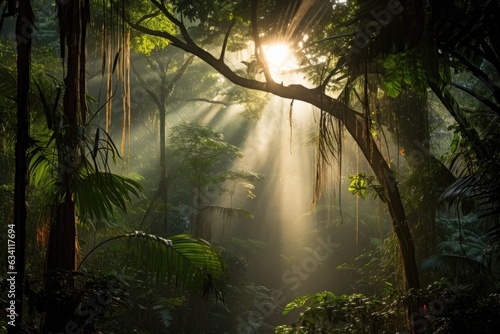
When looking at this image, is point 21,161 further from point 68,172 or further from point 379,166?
point 379,166

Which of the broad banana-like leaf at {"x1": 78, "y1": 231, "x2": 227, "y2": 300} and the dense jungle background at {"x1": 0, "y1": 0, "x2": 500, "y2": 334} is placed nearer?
the dense jungle background at {"x1": 0, "y1": 0, "x2": 500, "y2": 334}

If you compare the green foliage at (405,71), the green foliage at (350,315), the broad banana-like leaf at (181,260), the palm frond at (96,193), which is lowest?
the green foliage at (350,315)

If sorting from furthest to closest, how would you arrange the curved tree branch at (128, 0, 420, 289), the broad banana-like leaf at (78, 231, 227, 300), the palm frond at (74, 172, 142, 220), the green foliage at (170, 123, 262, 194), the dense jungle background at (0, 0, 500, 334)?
the green foliage at (170, 123, 262, 194), the curved tree branch at (128, 0, 420, 289), the broad banana-like leaf at (78, 231, 227, 300), the palm frond at (74, 172, 142, 220), the dense jungle background at (0, 0, 500, 334)

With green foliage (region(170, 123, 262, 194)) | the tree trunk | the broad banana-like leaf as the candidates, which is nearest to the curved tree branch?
the broad banana-like leaf

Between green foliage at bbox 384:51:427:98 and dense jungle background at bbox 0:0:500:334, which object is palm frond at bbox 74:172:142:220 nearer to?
dense jungle background at bbox 0:0:500:334

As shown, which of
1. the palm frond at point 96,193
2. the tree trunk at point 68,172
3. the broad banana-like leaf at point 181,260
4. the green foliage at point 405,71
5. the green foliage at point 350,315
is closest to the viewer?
the tree trunk at point 68,172

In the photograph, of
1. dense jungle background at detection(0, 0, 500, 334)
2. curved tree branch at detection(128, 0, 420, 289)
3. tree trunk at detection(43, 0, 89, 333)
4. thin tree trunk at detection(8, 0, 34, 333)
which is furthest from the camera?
curved tree branch at detection(128, 0, 420, 289)

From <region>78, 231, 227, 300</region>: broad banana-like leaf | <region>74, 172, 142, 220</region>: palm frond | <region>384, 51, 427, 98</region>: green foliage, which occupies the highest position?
<region>384, 51, 427, 98</region>: green foliage

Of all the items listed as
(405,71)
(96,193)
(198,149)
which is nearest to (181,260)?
(96,193)

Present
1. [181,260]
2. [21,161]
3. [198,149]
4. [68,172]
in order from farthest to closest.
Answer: [198,149] → [181,260] → [68,172] → [21,161]

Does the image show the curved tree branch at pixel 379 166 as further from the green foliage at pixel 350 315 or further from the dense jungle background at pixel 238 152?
the green foliage at pixel 350 315

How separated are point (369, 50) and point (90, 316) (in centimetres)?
264

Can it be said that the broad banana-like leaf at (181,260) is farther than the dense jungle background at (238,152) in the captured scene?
Yes

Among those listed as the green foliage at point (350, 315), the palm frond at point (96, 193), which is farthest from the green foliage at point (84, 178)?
the green foliage at point (350, 315)
